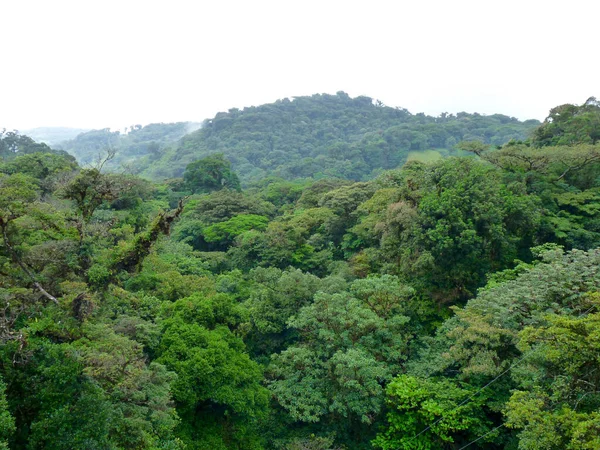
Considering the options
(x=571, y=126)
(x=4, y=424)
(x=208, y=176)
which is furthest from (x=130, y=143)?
(x=4, y=424)

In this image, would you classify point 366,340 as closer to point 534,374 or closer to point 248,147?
point 534,374

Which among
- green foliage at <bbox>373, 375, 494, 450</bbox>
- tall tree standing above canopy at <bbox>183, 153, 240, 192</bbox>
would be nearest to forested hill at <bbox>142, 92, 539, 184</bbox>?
tall tree standing above canopy at <bbox>183, 153, 240, 192</bbox>

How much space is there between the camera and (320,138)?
3720 inches

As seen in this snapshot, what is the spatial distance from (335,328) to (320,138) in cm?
8515

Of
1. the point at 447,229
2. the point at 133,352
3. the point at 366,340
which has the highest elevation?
the point at 447,229

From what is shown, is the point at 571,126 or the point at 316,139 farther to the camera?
the point at 316,139

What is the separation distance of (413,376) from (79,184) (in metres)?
11.1

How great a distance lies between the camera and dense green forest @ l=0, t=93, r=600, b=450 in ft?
24.2

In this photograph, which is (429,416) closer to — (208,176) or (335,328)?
(335,328)

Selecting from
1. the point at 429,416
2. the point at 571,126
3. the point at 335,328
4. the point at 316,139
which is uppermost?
the point at 316,139

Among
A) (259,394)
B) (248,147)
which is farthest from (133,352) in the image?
(248,147)

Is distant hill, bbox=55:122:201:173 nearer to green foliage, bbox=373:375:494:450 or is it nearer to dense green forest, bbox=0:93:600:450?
dense green forest, bbox=0:93:600:450

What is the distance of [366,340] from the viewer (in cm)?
1258

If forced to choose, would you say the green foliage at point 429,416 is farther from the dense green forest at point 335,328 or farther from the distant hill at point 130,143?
the distant hill at point 130,143
